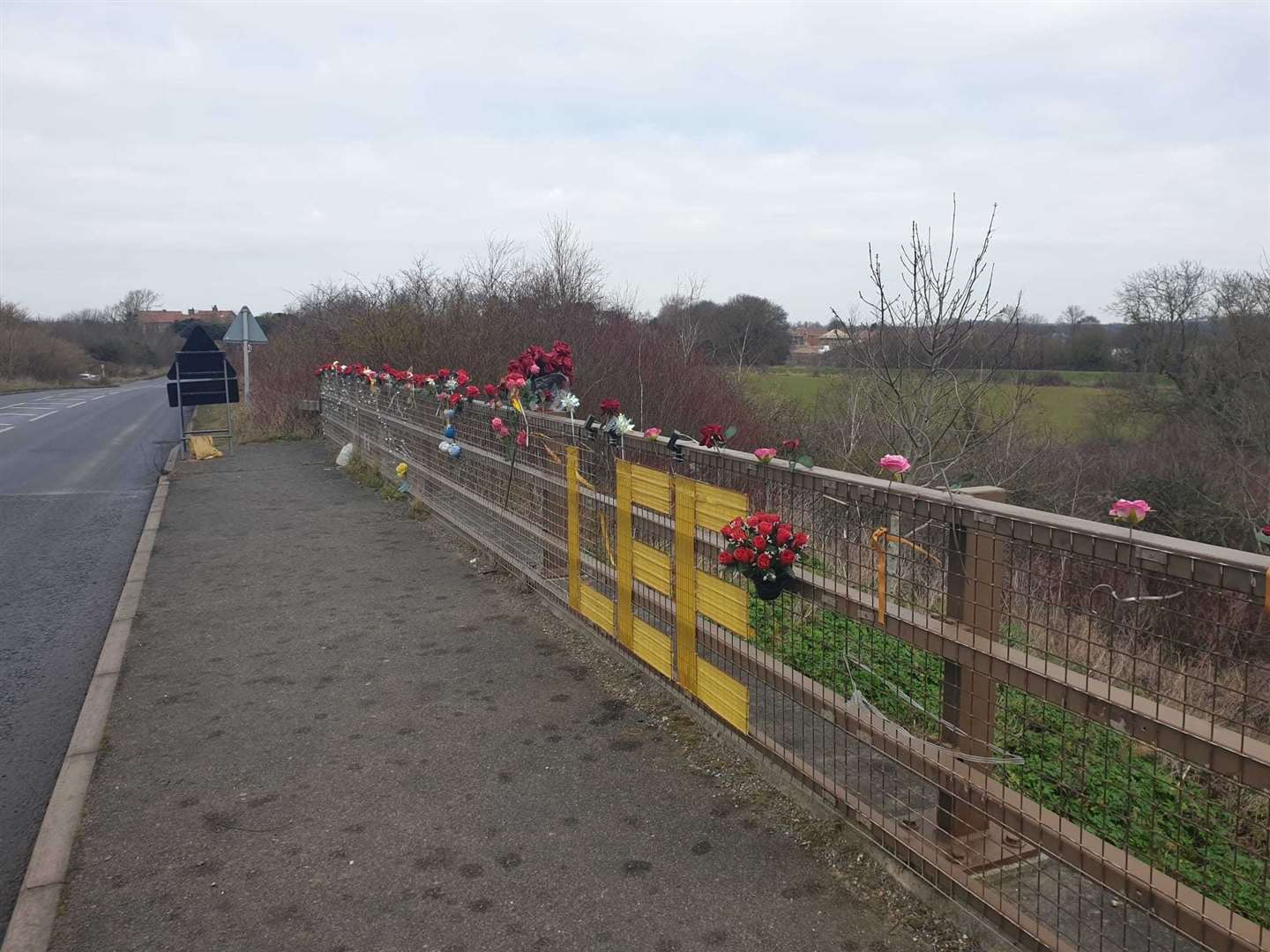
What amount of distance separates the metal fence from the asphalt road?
9.28 feet

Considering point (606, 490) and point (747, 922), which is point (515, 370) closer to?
point (606, 490)

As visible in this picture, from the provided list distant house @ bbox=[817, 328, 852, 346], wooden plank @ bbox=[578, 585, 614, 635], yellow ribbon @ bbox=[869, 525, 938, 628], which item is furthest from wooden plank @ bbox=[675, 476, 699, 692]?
distant house @ bbox=[817, 328, 852, 346]

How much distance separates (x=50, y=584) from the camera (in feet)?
28.8

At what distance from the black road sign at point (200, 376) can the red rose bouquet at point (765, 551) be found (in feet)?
54.6

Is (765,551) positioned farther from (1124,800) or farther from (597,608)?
(597,608)

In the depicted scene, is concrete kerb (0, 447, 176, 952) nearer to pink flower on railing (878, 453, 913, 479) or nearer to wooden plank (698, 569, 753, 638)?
wooden plank (698, 569, 753, 638)

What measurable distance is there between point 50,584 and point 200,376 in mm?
10805

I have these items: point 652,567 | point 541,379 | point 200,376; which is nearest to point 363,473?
point 200,376

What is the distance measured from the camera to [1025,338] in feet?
46.0

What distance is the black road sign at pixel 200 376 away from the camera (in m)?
18.6

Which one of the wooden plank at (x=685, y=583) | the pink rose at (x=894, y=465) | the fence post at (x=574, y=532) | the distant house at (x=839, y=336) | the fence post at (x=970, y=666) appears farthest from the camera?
the distant house at (x=839, y=336)

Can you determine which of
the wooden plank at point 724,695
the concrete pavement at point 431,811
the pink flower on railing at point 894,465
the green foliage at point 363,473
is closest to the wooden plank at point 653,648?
the concrete pavement at point 431,811

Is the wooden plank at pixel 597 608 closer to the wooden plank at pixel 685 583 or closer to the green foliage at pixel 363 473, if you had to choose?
the wooden plank at pixel 685 583

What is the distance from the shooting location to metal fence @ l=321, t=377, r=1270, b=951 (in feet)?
8.41
